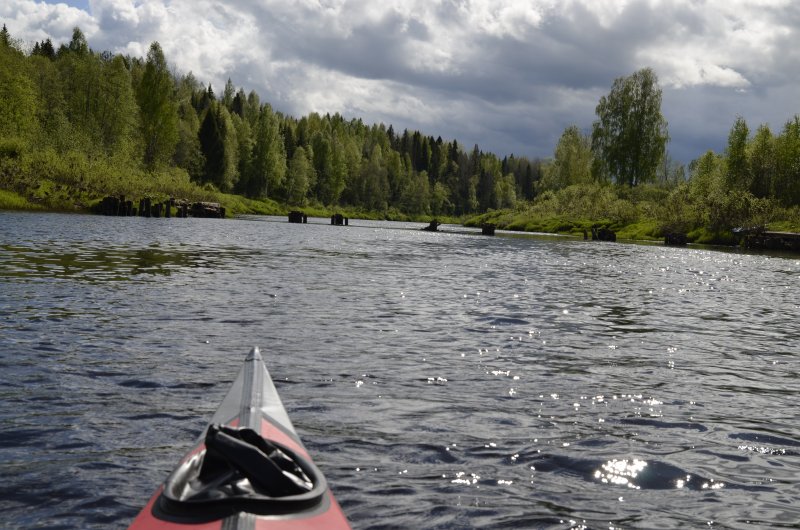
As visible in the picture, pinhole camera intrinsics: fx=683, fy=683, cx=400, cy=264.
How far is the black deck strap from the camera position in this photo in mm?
4113

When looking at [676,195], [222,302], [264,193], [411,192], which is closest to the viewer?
[222,302]

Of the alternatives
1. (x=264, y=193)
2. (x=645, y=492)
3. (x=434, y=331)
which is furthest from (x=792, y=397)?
(x=264, y=193)

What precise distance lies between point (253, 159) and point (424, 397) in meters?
116

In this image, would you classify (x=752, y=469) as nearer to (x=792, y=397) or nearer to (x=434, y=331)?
(x=792, y=397)

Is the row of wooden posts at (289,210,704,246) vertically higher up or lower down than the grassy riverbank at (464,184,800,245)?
lower down

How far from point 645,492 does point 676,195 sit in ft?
249

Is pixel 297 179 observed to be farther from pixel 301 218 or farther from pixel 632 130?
pixel 632 130

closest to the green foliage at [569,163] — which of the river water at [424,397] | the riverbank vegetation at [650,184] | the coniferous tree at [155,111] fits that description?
the riverbank vegetation at [650,184]

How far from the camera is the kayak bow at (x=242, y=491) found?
384cm

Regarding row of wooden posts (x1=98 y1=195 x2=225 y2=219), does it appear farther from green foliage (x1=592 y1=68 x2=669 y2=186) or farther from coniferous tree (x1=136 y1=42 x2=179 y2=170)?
green foliage (x1=592 y1=68 x2=669 y2=186)

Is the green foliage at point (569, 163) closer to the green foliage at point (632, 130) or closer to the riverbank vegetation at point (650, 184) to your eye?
the riverbank vegetation at point (650, 184)

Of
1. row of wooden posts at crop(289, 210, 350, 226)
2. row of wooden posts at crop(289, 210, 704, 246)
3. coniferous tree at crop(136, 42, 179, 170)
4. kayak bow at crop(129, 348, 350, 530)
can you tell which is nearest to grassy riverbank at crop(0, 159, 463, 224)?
coniferous tree at crop(136, 42, 179, 170)

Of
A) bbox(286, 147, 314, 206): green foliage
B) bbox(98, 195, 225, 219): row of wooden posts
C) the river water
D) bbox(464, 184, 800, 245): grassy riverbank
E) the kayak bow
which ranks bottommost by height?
the river water

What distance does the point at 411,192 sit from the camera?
6550 inches
